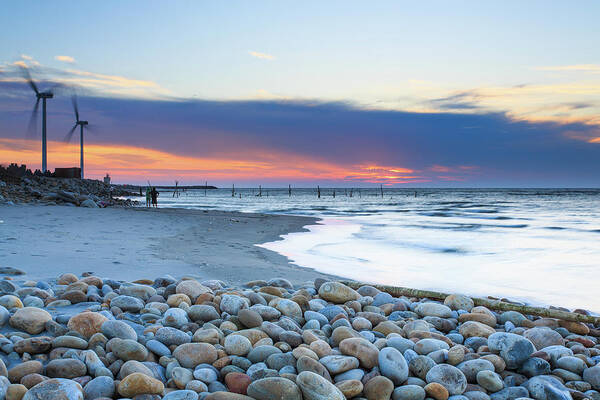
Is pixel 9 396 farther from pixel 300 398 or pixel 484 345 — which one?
pixel 484 345

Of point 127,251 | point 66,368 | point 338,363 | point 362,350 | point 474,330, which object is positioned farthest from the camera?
point 127,251

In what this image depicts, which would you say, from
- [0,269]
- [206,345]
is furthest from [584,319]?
[0,269]

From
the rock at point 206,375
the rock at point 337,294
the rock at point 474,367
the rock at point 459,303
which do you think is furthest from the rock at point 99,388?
the rock at point 459,303

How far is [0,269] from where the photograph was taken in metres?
4.52

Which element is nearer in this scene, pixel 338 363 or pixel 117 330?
pixel 338 363

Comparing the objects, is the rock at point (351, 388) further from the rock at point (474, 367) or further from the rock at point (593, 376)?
the rock at point (593, 376)

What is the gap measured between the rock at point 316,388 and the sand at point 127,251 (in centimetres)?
297

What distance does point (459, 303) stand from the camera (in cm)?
375

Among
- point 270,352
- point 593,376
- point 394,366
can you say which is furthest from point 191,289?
point 593,376

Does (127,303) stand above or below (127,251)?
above

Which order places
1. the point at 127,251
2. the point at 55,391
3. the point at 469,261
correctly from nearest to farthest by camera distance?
the point at 55,391 → the point at 127,251 → the point at 469,261

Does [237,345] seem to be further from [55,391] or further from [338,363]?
[55,391]

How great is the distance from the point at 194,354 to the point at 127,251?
480 centimetres

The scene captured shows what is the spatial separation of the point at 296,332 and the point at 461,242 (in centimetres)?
922
